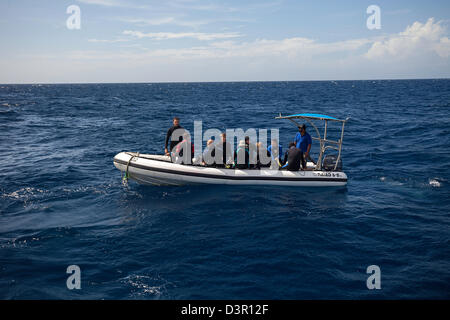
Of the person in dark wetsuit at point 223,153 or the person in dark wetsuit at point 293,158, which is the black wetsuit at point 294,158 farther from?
the person in dark wetsuit at point 223,153

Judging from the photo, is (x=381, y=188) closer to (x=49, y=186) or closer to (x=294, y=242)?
(x=294, y=242)

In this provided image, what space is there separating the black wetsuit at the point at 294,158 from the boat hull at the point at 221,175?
19cm

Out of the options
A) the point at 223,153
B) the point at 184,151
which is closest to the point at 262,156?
the point at 223,153

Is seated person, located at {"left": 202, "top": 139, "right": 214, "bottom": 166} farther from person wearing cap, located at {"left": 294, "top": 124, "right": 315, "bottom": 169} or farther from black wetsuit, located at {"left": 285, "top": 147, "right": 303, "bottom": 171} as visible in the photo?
person wearing cap, located at {"left": 294, "top": 124, "right": 315, "bottom": 169}

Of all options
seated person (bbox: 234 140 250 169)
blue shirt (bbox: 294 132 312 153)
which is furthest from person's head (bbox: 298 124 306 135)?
seated person (bbox: 234 140 250 169)

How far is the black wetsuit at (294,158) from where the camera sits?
1132 cm

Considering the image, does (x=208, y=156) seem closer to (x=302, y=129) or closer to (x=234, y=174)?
(x=234, y=174)

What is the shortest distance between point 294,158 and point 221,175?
279 centimetres

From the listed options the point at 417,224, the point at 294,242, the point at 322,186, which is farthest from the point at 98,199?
the point at 417,224

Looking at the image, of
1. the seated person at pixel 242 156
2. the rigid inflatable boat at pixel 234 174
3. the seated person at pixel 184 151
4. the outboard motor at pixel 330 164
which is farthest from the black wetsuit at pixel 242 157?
the outboard motor at pixel 330 164

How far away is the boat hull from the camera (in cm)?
1159

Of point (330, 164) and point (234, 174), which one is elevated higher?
point (330, 164)

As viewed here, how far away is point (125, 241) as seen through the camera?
26.3ft

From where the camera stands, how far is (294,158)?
11398mm
